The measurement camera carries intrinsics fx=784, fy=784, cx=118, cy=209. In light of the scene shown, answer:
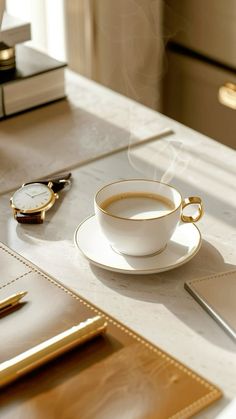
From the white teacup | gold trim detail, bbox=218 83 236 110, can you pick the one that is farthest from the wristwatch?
gold trim detail, bbox=218 83 236 110

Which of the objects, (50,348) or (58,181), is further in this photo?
(58,181)

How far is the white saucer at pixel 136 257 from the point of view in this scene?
0.99 m

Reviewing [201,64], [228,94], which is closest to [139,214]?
[228,94]

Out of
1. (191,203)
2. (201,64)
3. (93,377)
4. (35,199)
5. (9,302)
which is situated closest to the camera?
(93,377)

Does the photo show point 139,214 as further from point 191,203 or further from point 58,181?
point 58,181

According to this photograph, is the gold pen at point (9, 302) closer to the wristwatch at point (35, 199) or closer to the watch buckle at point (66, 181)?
the wristwatch at point (35, 199)

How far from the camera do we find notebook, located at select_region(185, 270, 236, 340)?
904 mm

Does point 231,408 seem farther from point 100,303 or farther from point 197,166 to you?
point 197,166

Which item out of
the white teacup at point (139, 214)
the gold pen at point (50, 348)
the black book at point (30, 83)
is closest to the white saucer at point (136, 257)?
the white teacup at point (139, 214)

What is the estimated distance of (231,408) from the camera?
0.79m

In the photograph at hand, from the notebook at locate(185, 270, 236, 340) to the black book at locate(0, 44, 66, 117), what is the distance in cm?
61

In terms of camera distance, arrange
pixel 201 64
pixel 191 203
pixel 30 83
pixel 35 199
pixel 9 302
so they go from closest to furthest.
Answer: pixel 9 302 < pixel 191 203 < pixel 35 199 < pixel 30 83 < pixel 201 64

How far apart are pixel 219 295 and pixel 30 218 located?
307 millimetres

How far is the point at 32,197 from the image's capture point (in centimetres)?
113
